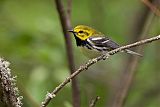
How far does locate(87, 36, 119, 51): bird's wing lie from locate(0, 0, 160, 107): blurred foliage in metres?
0.31

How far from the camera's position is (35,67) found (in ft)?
11.7

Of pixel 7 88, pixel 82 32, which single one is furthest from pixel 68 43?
pixel 7 88

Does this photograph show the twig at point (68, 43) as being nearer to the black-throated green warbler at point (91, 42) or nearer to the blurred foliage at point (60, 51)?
the black-throated green warbler at point (91, 42)

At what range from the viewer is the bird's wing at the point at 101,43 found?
2.95m

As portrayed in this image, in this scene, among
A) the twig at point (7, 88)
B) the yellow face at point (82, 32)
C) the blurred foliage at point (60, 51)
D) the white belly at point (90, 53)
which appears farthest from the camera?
the blurred foliage at point (60, 51)

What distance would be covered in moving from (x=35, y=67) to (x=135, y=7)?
2.34 metres

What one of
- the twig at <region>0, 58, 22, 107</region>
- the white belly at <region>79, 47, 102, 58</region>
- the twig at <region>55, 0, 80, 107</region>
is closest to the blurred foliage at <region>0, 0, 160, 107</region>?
the twig at <region>55, 0, 80, 107</region>

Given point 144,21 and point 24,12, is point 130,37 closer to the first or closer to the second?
point 144,21

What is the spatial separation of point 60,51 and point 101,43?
0.77 m

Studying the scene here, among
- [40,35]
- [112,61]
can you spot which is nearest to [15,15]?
[40,35]

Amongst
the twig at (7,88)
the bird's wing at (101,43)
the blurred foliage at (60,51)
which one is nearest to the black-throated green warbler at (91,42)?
the bird's wing at (101,43)

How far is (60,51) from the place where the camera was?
147 inches

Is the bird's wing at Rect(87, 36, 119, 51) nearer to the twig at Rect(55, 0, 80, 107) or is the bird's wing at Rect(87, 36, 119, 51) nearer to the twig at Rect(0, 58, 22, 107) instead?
the twig at Rect(55, 0, 80, 107)

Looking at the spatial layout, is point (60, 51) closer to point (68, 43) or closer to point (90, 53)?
point (68, 43)
